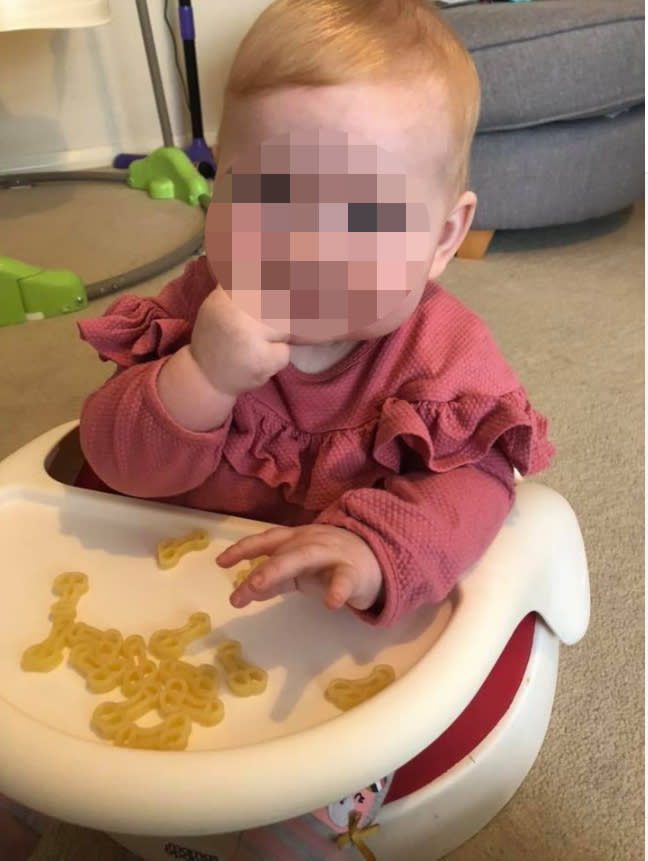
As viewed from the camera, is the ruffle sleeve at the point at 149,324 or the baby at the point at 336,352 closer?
the baby at the point at 336,352

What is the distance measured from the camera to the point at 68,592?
1.44 ft

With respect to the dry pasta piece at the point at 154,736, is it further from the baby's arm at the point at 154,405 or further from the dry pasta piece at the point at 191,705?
the baby's arm at the point at 154,405

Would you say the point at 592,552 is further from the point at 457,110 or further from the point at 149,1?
the point at 149,1

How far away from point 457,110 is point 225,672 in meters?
0.30

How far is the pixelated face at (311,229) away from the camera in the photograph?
36 centimetres

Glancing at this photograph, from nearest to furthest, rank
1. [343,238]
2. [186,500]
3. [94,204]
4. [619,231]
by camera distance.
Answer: [343,238]
[186,500]
[619,231]
[94,204]

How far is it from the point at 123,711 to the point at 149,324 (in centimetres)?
23

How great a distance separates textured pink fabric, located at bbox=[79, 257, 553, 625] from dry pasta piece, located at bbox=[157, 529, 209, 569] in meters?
0.03

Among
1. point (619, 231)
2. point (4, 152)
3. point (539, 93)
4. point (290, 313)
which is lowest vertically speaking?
point (619, 231)

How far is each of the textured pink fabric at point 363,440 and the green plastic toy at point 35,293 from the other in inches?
24.5

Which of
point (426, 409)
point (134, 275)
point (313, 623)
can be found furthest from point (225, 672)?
point (134, 275)

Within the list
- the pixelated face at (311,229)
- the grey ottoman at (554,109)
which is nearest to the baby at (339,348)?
the pixelated face at (311,229)

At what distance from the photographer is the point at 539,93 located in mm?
1150

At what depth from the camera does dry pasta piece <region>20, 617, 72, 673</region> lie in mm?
397
